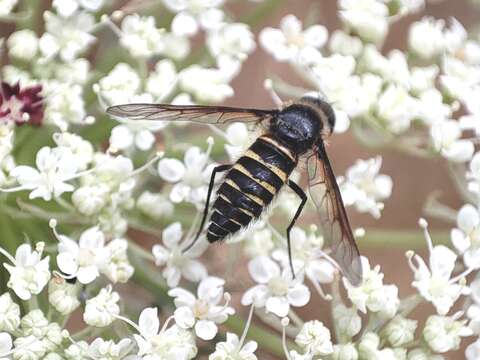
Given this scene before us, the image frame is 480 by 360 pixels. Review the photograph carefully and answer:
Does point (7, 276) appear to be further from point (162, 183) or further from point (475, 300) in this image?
point (475, 300)

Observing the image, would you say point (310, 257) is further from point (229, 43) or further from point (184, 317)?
point (229, 43)

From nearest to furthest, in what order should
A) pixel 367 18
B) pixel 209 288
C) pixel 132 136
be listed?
pixel 209 288
pixel 132 136
pixel 367 18

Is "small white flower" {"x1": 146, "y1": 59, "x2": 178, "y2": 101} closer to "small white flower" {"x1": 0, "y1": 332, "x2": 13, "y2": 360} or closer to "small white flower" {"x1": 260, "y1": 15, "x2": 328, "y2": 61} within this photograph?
"small white flower" {"x1": 260, "y1": 15, "x2": 328, "y2": 61}

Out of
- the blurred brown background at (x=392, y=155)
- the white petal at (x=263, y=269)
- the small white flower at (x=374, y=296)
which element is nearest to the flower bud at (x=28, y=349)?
the white petal at (x=263, y=269)

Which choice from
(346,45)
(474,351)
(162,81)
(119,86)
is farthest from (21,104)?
(474,351)

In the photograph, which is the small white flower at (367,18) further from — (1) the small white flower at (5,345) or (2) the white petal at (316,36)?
(1) the small white flower at (5,345)

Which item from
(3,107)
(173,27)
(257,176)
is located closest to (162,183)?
(173,27)
